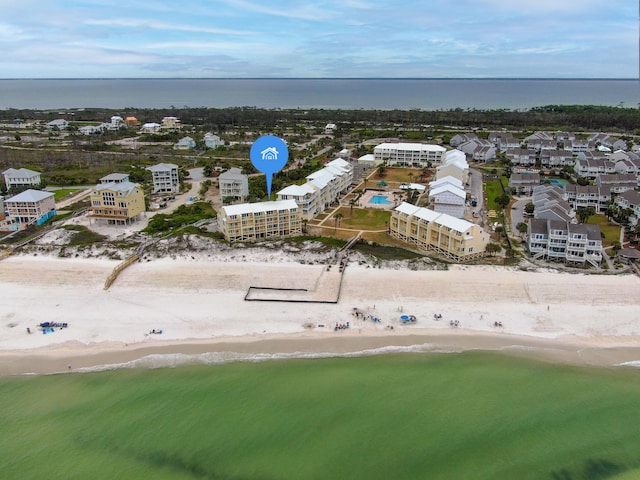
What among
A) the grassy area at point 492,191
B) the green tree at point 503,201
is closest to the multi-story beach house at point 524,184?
the grassy area at point 492,191

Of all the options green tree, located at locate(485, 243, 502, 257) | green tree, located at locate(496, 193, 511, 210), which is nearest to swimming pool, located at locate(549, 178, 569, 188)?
green tree, located at locate(496, 193, 511, 210)

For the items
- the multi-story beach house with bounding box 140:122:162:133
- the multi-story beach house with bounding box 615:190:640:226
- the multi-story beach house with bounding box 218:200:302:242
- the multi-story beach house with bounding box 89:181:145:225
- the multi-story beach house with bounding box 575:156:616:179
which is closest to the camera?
the multi-story beach house with bounding box 218:200:302:242

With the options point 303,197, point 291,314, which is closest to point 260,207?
point 303,197

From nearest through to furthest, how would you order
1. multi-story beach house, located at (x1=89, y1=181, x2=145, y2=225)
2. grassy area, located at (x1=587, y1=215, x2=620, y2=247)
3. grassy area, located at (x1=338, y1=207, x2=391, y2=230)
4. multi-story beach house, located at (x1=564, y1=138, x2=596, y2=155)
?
grassy area, located at (x1=587, y1=215, x2=620, y2=247) < grassy area, located at (x1=338, y1=207, x2=391, y2=230) < multi-story beach house, located at (x1=89, y1=181, x2=145, y2=225) < multi-story beach house, located at (x1=564, y1=138, x2=596, y2=155)

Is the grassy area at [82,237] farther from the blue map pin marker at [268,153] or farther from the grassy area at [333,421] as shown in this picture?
the grassy area at [333,421]

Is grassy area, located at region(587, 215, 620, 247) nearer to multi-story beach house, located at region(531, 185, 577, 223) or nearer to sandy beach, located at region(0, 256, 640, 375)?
multi-story beach house, located at region(531, 185, 577, 223)

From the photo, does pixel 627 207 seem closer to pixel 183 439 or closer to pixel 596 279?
pixel 596 279
